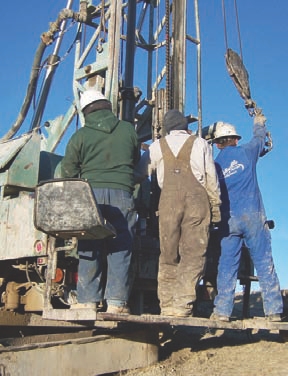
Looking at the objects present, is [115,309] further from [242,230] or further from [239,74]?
[239,74]

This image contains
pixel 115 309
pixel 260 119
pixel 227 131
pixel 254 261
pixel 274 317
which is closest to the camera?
pixel 115 309

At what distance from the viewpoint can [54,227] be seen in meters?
4.27

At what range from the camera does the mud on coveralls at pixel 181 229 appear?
15.6 feet

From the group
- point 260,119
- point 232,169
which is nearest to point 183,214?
point 232,169

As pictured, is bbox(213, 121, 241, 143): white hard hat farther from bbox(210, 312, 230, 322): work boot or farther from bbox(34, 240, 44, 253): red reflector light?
bbox(34, 240, 44, 253): red reflector light

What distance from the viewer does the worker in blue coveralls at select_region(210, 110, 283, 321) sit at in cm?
518

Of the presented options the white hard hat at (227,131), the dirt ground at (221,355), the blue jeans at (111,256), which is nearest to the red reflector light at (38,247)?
the blue jeans at (111,256)

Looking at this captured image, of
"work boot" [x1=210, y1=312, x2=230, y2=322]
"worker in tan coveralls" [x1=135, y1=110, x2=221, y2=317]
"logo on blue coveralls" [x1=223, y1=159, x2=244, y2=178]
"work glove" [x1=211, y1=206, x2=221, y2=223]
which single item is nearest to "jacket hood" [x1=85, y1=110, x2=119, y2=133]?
"worker in tan coveralls" [x1=135, y1=110, x2=221, y2=317]

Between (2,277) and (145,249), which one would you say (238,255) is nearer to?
(145,249)

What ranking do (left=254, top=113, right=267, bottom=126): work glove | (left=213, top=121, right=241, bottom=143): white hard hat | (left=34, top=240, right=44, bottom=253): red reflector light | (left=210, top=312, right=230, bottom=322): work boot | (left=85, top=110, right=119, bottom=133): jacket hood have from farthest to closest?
(left=254, top=113, right=267, bottom=126): work glove
(left=213, top=121, right=241, bottom=143): white hard hat
(left=34, top=240, right=44, bottom=253): red reflector light
(left=210, top=312, right=230, bottom=322): work boot
(left=85, top=110, right=119, bottom=133): jacket hood

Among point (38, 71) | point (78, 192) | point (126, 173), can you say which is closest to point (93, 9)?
point (38, 71)

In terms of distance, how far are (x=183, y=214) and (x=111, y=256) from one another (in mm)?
718

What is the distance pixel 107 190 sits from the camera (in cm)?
470

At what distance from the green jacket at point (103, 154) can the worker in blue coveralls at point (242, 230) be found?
45.5 inches
